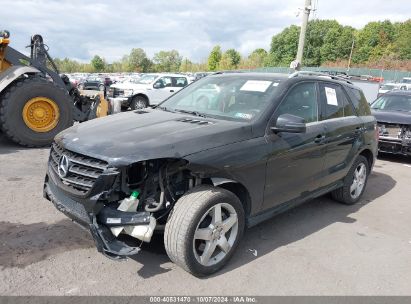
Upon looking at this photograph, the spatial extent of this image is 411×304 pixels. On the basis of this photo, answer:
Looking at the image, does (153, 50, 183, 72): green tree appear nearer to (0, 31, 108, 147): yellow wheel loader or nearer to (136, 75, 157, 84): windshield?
(136, 75, 157, 84): windshield

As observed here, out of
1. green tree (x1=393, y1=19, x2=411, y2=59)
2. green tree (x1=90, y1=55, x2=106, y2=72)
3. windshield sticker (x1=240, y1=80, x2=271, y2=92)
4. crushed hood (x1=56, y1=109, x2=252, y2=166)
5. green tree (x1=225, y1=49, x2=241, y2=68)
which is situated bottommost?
green tree (x1=90, y1=55, x2=106, y2=72)

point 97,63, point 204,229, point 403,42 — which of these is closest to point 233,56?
point 97,63

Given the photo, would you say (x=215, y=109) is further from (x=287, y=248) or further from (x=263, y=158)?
(x=287, y=248)

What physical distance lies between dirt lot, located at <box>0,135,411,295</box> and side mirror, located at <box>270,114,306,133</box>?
1.28 meters

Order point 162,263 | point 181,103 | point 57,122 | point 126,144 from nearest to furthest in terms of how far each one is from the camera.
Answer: point 126,144 < point 162,263 < point 181,103 < point 57,122

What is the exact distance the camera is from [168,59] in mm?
118500

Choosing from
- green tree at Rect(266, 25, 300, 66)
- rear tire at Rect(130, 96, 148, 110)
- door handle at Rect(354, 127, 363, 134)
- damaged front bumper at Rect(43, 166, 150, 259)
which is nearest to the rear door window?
door handle at Rect(354, 127, 363, 134)

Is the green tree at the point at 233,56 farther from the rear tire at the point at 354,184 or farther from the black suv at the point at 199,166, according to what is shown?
the black suv at the point at 199,166

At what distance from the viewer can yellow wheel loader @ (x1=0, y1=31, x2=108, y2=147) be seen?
25.4ft

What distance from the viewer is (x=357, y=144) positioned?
5.42 m

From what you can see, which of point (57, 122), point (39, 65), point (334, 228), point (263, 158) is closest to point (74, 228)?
point (263, 158)

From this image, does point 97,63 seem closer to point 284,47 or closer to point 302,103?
point 284,47

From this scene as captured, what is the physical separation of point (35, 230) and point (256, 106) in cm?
268

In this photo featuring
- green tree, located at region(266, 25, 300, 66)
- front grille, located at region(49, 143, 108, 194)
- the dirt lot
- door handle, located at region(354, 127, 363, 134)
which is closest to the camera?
front grille, located at region(49, 143, 108, 194)
